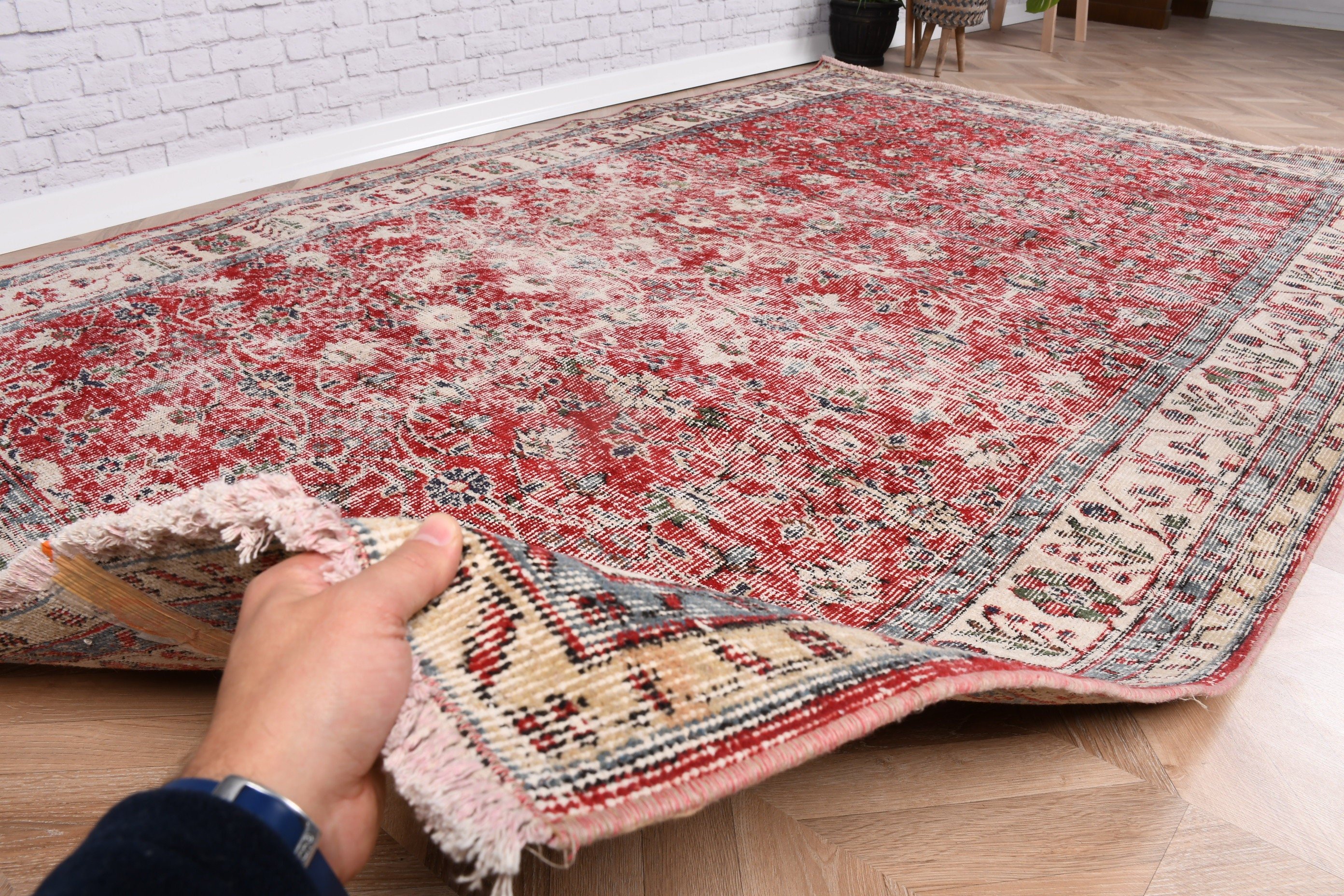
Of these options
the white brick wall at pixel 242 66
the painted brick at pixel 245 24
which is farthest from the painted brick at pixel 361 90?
the painted brick at pixel 245 24

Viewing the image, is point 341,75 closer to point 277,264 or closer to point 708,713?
point 277,264

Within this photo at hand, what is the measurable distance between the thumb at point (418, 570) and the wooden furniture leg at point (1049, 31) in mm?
4887

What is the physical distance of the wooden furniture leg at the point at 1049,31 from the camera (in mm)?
4496

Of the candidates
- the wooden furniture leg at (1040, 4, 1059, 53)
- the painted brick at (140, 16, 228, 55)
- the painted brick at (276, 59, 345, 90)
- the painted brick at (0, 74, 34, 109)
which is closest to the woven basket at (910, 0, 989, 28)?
the wooden furniture leg at (1040, 4, 1059, 53)

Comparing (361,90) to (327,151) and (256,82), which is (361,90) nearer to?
(327,151)

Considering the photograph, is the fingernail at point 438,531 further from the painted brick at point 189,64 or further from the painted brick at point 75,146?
the painted brick at point 189,64

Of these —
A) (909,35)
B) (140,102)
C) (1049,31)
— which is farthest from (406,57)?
(1049,31)

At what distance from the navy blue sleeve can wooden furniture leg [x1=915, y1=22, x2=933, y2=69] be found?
4.30 m

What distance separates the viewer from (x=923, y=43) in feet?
13.4

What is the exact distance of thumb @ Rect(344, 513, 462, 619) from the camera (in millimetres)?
585

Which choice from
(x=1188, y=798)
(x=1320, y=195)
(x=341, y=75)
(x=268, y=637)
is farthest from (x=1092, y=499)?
(x=341, y=75)

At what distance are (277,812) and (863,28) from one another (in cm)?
414

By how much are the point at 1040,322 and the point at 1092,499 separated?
0.57 meters

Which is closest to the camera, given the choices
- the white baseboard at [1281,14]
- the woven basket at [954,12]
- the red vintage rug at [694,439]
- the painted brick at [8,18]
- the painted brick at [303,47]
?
the red vintage rug at [694,439]
